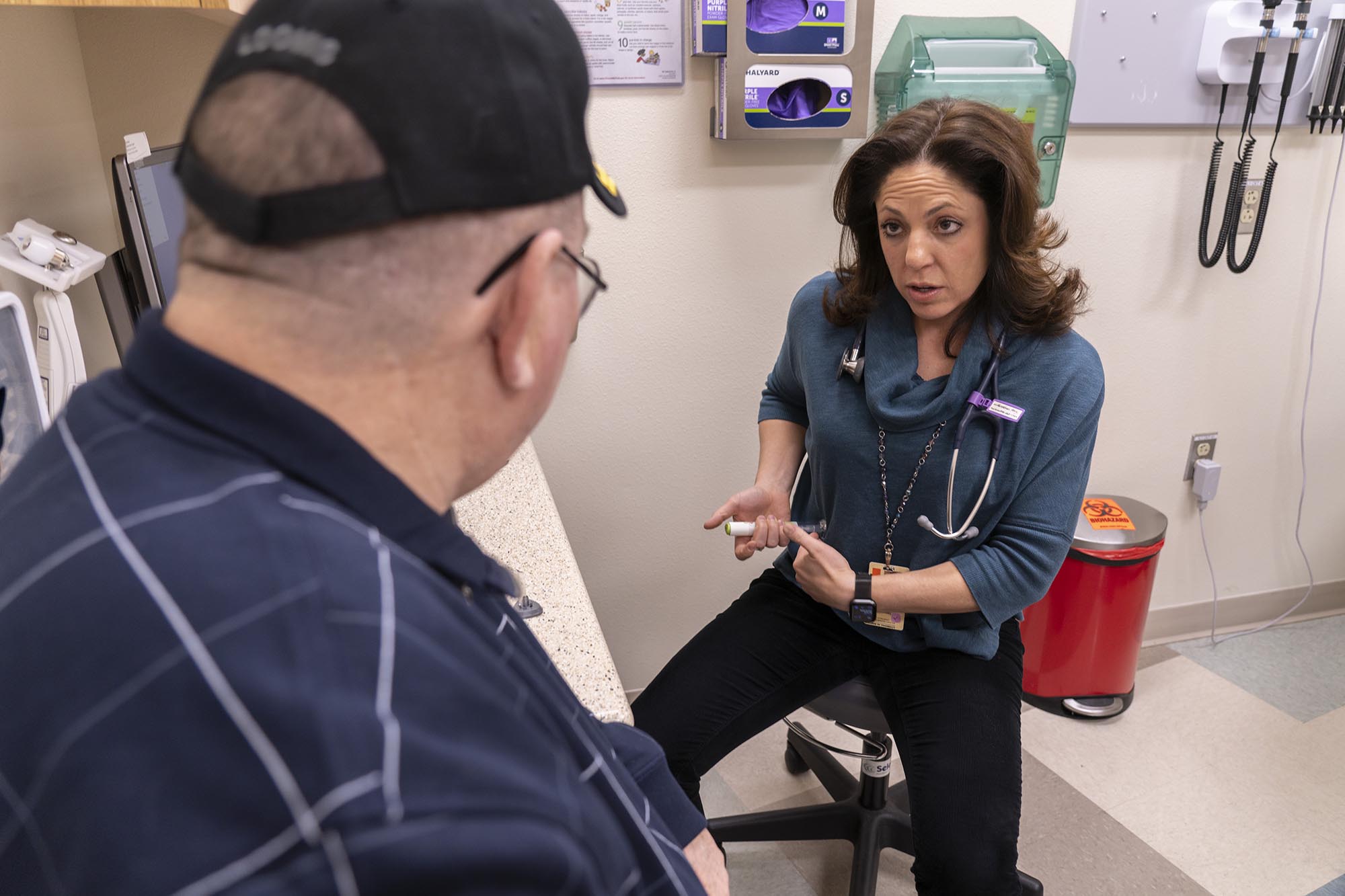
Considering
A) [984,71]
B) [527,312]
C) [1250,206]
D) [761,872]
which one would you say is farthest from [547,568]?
[1250,206]

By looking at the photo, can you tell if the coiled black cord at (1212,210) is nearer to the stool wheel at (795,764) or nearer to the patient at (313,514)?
the stool wheel at (795,764)

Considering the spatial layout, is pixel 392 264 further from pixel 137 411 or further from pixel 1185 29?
pixel 1185 29

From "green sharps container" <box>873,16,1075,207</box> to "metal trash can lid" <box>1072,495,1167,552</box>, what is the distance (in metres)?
0.83

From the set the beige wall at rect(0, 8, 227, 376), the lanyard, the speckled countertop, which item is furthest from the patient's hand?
the beige wall at rect(0, 8, 227, 376)

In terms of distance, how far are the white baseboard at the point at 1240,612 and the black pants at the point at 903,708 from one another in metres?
1.24

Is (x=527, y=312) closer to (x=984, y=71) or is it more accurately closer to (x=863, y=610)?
(x=863, y=610)

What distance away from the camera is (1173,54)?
2002 millimetres

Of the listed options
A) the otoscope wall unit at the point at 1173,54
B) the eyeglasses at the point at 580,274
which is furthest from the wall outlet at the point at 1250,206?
the eyeglasses at the point at 580,274

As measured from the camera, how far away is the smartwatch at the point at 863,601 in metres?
1.42

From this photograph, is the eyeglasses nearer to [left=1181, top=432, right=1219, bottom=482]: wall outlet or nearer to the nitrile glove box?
the nitrile glove box

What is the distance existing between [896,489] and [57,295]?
1173mm

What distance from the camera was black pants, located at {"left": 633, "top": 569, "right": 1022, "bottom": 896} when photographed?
1.29 metres

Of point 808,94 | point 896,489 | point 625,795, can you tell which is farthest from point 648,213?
point 625,795

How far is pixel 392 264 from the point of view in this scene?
0.49 m
